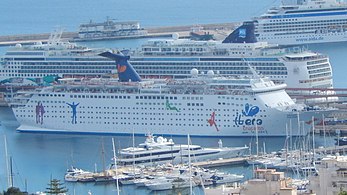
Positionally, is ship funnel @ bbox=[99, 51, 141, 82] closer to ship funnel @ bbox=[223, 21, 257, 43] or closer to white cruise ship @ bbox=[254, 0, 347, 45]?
ship funnel @ bbox=[223, 21, 257, 43]

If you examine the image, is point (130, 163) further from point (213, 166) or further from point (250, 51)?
point (250, 51)

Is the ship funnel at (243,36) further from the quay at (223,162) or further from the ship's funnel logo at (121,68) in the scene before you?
the quay at (223,162)

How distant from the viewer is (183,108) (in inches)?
1671

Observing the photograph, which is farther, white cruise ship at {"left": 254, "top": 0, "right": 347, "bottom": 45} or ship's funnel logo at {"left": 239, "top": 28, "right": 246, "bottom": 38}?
white cruise ship at {"left": 254, "top": 0, "right": 347, "bottom": 45}

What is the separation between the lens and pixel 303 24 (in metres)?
66.5

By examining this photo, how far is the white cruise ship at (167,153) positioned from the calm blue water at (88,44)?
2.10 feet

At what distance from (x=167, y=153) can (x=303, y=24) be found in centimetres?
3088

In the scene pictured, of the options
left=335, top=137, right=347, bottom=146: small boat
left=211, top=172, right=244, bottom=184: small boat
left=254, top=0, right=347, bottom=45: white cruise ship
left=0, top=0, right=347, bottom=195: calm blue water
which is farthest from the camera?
left=254, top=0, right=347, bottom=45: white cruise ship

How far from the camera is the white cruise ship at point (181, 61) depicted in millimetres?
47406

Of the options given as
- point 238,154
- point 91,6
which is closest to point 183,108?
point 238,154

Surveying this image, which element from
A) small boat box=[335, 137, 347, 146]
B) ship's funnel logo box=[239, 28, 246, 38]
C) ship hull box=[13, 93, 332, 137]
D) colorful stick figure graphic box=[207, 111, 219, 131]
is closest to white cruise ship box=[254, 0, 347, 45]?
ship's funnel logo box=[239, 28, 246, 38]

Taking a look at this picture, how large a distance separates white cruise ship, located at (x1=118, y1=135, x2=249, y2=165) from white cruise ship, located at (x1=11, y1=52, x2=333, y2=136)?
3.28m

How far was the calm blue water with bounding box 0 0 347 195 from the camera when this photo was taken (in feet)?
116

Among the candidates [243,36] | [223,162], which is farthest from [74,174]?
[243,36]
